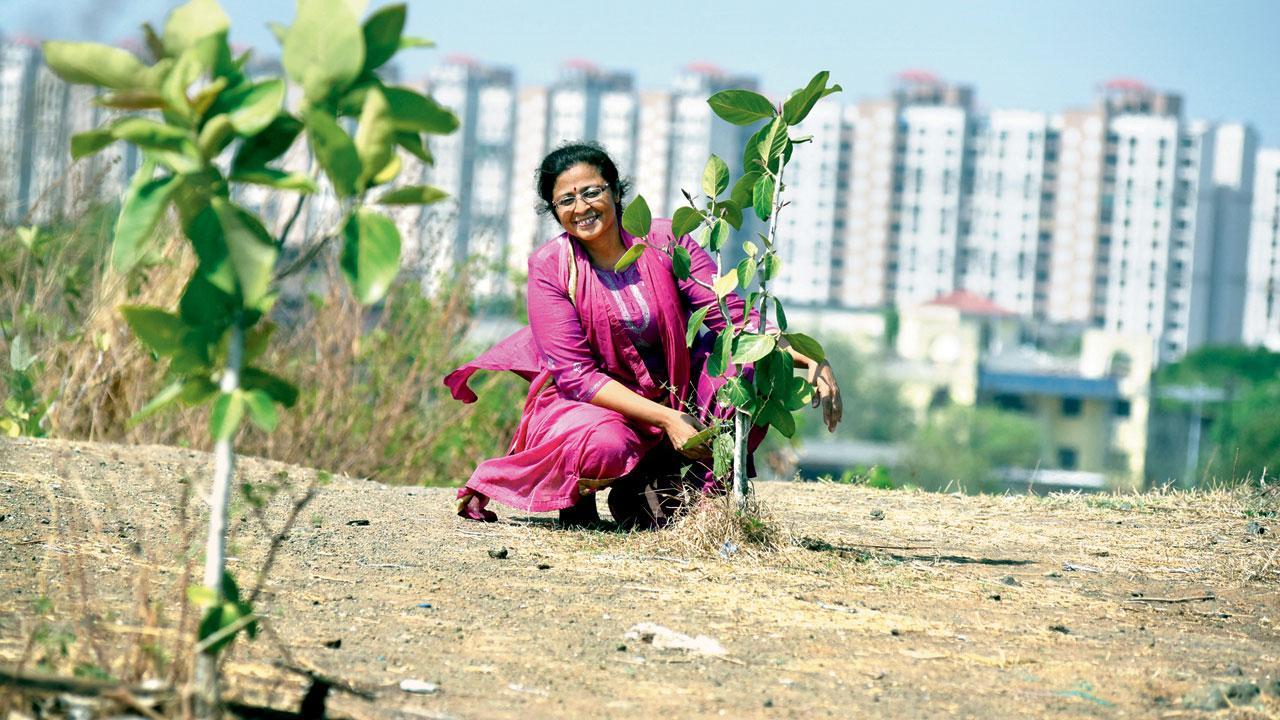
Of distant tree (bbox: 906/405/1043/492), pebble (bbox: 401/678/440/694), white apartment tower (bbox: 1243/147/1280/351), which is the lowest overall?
distant tree (bbox: 906/405/1043/492)

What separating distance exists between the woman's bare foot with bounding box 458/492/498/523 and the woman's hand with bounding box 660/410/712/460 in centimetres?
64

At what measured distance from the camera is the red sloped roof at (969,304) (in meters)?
69.4

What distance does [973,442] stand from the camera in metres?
61.1

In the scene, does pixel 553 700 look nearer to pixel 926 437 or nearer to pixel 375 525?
pixel 375 525

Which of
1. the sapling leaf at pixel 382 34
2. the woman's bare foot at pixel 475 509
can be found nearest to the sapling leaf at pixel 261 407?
the sapling leaf at pixel 382 34

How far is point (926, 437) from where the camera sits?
2360 inches

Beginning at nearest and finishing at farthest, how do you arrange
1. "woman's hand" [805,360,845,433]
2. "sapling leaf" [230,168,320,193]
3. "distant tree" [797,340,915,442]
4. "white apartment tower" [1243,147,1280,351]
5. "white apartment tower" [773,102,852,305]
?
1. "sapling leaf" [230,168,320,193]
2. "woman's hand" [805,360,845,433]
3. "distant tree" [797,340,915,442]
4. "white apartment tower" [773,102,852,305]
5. "white apartment tower" [1243,147,1280,351]

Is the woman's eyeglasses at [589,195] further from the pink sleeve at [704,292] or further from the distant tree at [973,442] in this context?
the distant tree at [973,442]

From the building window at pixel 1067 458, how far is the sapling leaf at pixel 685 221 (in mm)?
69229

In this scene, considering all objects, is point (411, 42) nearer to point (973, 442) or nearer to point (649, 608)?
point (649, 608)

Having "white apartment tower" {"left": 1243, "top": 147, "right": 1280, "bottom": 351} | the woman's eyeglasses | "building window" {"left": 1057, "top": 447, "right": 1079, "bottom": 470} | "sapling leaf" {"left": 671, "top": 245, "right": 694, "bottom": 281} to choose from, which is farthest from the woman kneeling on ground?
"white apartment tower" {"left": 1243, "top": 147, "right": 1280, "bottom": 351}

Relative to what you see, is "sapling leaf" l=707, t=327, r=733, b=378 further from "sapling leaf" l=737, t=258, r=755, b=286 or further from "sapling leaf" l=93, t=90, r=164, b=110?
"sapling leaf" l=93, t=90, r=164, b=110

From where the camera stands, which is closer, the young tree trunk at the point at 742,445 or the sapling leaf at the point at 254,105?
the sapling leaf at the point at 254,105

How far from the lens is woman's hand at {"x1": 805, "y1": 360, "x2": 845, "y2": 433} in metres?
3.35
